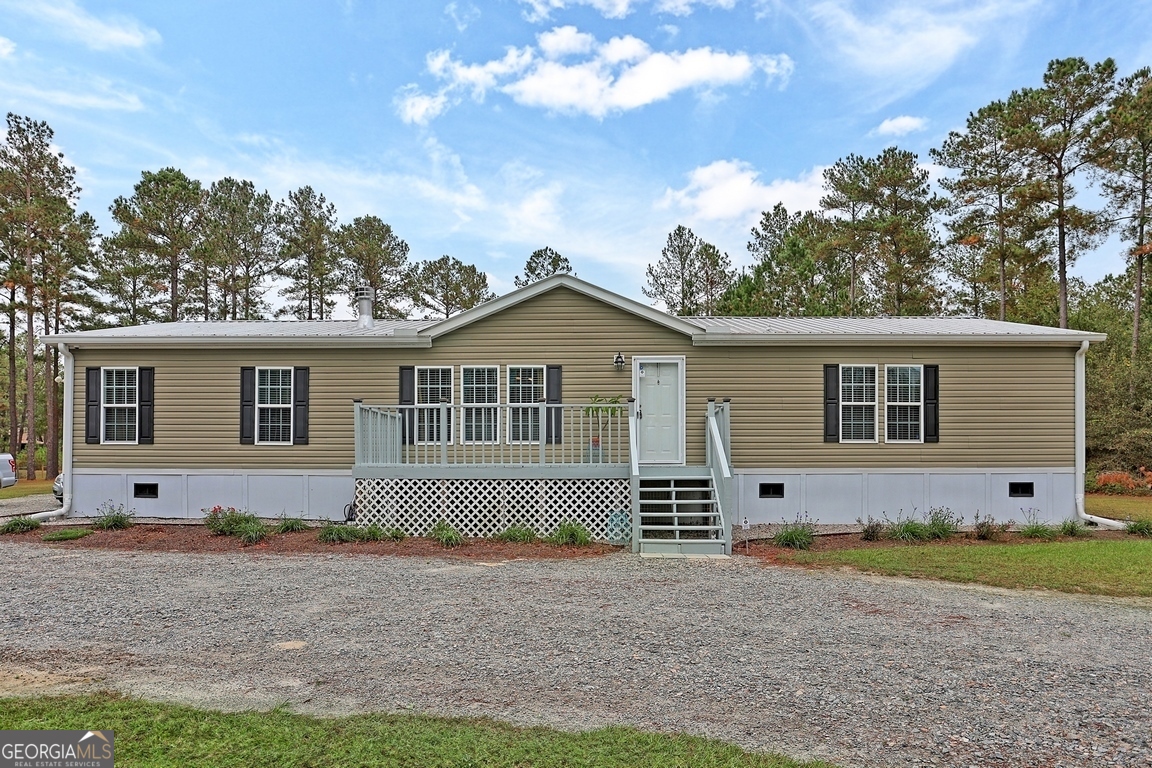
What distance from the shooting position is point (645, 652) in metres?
4.87

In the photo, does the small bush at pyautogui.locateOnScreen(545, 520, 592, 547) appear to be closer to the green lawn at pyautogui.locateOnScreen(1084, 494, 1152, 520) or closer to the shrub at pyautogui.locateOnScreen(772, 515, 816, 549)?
the shrub at pyautogui.locateOnScreen(772, 515, 816, 549)

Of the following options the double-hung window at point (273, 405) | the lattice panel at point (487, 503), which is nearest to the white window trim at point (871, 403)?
the lattice panel at point (487, 503)

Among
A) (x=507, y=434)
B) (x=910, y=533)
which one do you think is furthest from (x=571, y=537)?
(x=910, y=533)

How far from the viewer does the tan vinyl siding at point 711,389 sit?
37.8ft

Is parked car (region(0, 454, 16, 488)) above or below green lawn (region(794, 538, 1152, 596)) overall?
above

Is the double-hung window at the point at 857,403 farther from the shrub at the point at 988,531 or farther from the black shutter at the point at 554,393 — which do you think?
the black shutter at the point at 554,393

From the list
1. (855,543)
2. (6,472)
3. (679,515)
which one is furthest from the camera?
(6,472)

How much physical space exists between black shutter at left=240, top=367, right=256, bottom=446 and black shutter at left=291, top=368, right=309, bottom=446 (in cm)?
73

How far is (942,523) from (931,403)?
7.79 feet

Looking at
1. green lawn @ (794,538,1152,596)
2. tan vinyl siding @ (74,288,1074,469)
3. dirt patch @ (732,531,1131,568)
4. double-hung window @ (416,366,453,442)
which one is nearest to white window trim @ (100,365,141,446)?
tan vinyl siding @ (74,288,1074,469)

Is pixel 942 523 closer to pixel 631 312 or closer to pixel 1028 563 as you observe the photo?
pixel 1028 563

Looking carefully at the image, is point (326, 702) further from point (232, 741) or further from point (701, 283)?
point (701, 283)

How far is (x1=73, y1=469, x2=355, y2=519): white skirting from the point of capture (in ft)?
37.9

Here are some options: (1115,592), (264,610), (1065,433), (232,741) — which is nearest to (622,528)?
(264,610)
